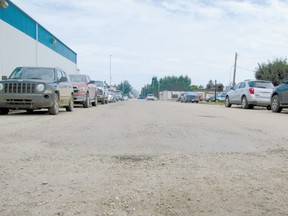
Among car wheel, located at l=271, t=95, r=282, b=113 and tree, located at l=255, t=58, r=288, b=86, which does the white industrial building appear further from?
tree, located at l=255, t=58, r=288, b=86

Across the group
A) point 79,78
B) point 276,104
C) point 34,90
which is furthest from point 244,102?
point 34,90

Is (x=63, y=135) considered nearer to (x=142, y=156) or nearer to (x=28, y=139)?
(x=28, y=139)

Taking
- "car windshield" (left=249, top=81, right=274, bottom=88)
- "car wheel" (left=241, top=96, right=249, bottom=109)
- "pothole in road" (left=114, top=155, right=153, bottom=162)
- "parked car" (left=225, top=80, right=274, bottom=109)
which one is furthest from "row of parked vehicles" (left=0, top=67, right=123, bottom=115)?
"car windshield" (left=249, top=81, right=274, bottom=88)

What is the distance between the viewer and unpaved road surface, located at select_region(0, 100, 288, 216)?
3141 millimetres

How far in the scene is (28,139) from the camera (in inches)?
253

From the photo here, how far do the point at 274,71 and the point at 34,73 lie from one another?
36.0 metres

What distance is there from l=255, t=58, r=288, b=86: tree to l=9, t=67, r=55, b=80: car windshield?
33467mm

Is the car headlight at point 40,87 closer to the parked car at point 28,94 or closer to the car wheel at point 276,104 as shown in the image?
the parked car at point 28,94

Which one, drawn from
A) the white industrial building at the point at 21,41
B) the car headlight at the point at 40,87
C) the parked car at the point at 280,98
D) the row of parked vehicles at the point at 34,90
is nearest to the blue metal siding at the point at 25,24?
the white industrial building at the point at 21,41

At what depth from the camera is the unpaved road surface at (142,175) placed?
314cm

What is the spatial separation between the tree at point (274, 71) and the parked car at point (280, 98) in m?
26.2

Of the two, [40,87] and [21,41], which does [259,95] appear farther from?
[21,41]

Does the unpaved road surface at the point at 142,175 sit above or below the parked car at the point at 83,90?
below

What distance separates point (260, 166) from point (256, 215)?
170 centimetres
